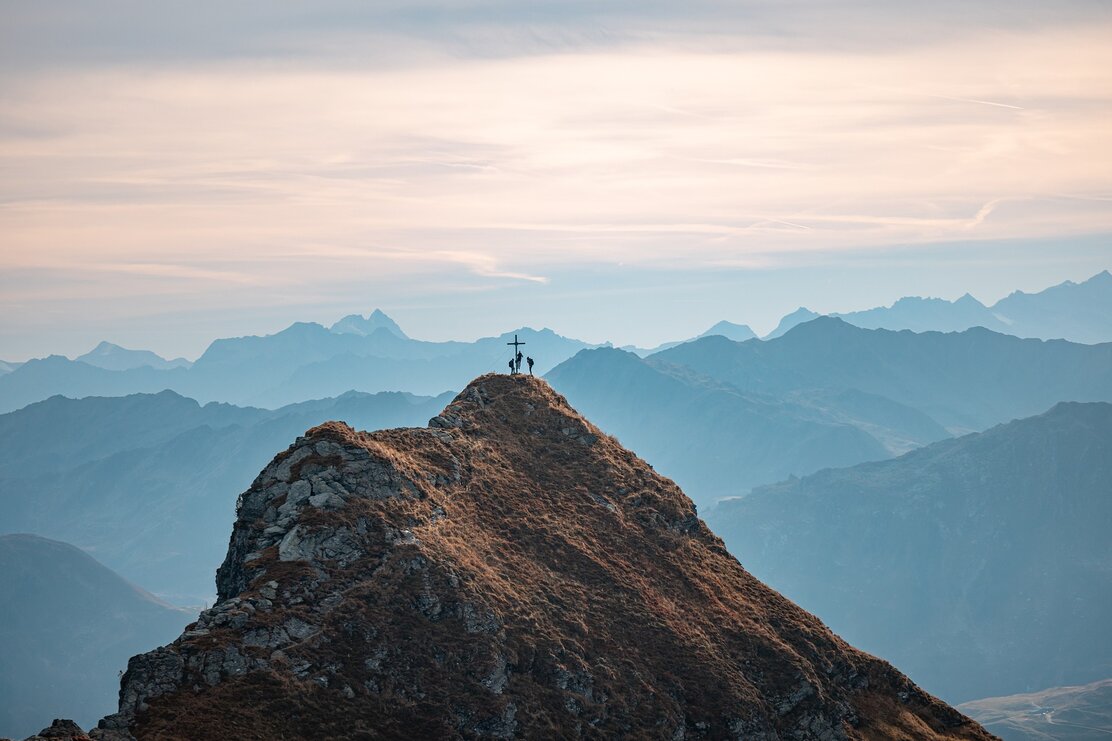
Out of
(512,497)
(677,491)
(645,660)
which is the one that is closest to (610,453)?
(677,491)

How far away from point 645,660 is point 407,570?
24.1m

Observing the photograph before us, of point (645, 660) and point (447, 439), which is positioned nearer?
point (645, 660)

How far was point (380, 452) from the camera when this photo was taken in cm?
9856

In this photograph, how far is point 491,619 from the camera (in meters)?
89.6

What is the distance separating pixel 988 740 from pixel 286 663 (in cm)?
8535

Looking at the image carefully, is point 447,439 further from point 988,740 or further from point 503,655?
point 988,740

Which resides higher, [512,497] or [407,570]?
[512,497]

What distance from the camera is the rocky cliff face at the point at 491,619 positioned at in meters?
76.8

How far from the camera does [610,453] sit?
124625 mm

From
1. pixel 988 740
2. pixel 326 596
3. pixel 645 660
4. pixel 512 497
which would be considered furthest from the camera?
pixel 988 740

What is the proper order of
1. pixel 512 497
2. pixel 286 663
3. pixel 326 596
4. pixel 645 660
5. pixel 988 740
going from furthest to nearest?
pixel 988 740
pixel 512 497
pixel 645 660
pixel 326 596
pixel 286 663

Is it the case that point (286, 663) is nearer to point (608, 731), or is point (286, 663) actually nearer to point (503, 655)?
point (503, 655)

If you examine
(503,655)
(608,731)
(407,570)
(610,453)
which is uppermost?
(610,453)

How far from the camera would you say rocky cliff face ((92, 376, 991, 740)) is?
76.8 meters
